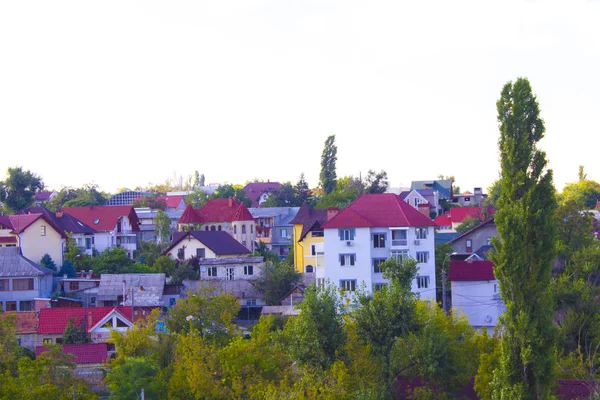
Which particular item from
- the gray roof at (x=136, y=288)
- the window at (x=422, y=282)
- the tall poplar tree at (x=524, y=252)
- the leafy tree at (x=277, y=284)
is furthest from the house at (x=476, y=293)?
the tall poplar tree at (x=524, y=252)

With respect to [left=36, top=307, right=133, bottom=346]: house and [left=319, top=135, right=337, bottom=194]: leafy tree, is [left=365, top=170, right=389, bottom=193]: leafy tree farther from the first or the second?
[left=36, top=307, right=133, bottom=346]: house

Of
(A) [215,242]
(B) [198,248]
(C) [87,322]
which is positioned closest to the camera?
(C) [87,322]

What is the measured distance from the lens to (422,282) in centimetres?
4269

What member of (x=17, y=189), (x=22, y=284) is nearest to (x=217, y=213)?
(x=17, y=189)

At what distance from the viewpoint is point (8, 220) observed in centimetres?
5200

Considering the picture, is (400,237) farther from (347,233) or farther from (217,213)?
(217,213)

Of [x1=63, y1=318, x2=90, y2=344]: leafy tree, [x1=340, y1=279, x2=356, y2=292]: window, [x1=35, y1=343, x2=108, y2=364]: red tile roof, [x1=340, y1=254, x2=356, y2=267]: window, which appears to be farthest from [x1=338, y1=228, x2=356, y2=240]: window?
[x1=35, y1=343, x2=108, y2=364]: red tile roof

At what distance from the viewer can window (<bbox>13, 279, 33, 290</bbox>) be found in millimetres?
43812

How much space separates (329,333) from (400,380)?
3067 millimetres

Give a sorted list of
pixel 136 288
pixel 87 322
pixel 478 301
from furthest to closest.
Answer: pixel 136 288
pixel 478 301
pixel 87 322

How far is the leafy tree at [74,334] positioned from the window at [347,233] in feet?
44.2

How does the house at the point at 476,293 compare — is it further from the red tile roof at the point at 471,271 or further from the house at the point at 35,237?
the house at the point at 35,237

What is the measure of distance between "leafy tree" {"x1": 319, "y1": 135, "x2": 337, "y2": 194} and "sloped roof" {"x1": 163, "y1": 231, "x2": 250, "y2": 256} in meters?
32.9

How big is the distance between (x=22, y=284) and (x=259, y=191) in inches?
2472
